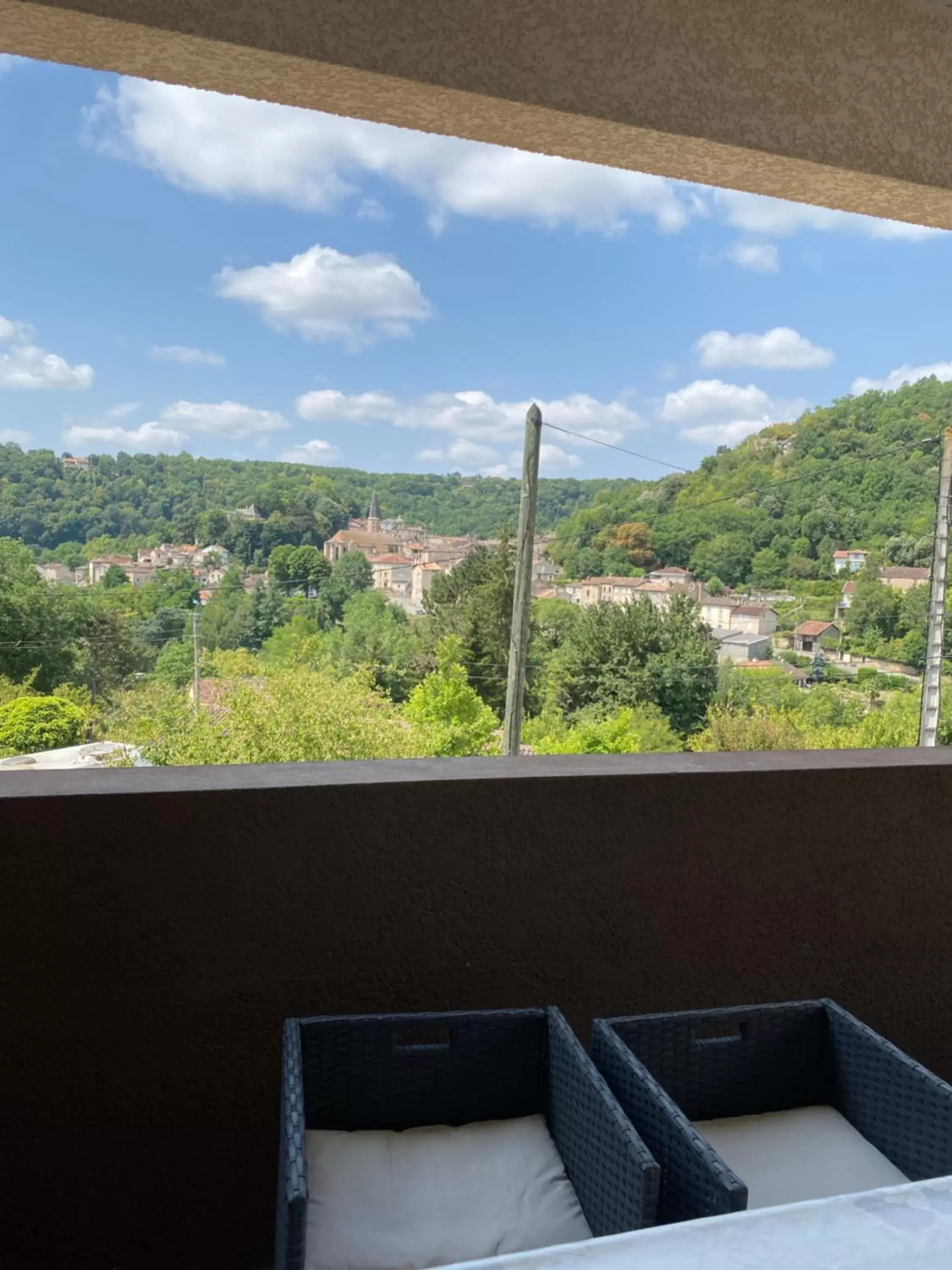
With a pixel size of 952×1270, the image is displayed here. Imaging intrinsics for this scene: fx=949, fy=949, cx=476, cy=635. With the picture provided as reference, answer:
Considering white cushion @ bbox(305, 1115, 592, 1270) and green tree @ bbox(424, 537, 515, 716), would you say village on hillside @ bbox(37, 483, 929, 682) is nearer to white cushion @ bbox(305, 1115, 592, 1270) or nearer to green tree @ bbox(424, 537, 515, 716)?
green tree @ bbox(424, 537, 515, 716)

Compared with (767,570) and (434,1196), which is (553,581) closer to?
(767,570)

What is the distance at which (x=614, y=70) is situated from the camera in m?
1.41

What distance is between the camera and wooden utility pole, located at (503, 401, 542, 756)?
13.2 metres

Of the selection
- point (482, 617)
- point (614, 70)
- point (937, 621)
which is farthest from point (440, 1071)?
point (482, 617)

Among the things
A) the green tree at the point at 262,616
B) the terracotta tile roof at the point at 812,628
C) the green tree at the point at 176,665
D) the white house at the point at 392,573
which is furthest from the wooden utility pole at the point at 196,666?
the terracotta tile roof at the point at 812,628

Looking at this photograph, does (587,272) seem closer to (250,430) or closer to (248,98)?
(250,430)

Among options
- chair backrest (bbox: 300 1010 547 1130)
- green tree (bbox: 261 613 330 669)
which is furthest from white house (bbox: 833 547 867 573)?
chair backrest (bbox: 300 1010 547 1130)

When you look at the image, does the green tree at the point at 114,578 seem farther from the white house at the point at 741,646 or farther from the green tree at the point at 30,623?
the white house at the point at 741,646

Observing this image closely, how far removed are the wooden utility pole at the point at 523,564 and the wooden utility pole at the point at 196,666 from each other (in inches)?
274

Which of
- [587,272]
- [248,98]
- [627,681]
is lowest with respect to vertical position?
[627,681]

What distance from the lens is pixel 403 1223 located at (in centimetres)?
85

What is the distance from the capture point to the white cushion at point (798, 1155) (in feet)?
3.08

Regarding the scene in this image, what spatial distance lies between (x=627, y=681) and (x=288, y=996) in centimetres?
1940

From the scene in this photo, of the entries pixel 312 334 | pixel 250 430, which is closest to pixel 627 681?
pixel 250 430
